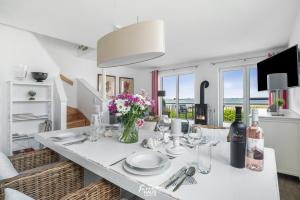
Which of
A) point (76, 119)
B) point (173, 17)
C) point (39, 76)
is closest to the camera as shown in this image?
point (173, 17)

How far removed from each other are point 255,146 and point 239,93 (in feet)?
14.9

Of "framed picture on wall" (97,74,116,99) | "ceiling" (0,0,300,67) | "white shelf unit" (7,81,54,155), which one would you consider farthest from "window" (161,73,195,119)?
"white shelf unit" (7,81,54,155)

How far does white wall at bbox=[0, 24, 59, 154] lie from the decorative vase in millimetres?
2606

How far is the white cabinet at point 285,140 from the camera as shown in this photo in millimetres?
2125

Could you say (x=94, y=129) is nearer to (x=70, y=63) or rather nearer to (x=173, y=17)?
(x=173, y=17)

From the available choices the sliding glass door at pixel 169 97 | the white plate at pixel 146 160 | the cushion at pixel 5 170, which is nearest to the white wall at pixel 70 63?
the sliding glass door at pixel 169 97

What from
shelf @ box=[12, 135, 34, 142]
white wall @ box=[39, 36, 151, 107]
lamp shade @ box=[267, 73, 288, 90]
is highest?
white wall @ box=[39, 36, 151, 107]

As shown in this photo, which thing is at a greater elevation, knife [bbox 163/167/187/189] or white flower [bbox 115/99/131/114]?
white flower [bbox 115/99/131/114]

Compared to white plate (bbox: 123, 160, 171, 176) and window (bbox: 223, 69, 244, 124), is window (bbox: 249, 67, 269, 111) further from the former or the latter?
white plate (bbox: 123, 160, 171, 176)

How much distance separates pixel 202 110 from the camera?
5020mm

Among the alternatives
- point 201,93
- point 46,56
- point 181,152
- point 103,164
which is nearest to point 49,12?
point 46,56

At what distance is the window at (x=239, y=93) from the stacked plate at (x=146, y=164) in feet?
13.7

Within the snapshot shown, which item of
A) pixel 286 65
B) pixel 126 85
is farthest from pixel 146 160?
pixel 126 85

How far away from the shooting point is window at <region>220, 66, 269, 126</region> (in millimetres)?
4520
